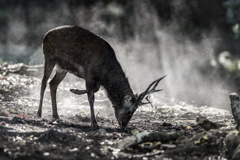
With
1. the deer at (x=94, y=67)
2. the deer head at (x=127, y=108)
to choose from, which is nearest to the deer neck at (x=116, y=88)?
the deer at (x=94, y=67)

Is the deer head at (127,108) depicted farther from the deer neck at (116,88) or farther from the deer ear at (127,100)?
the deer neck at (116,88)

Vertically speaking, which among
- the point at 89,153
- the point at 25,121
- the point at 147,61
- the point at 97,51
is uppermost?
the point at 147,61

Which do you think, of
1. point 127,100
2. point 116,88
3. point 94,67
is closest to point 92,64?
point 94,67

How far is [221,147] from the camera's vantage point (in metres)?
4.06

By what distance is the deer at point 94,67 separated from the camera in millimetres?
6508

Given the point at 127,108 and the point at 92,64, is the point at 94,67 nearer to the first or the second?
the point at 92,64

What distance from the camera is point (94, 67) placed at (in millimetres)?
6594

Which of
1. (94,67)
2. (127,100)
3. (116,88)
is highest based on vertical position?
(94,67)

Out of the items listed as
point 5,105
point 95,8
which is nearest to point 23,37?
point 95,8

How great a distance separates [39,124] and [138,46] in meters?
13.5

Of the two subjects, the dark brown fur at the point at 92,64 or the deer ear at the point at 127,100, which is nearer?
the deer ear at the point at 127,100

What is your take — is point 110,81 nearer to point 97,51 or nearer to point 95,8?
point 97,51

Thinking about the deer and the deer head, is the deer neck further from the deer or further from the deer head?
the deer head

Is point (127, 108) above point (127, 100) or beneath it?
beneath
